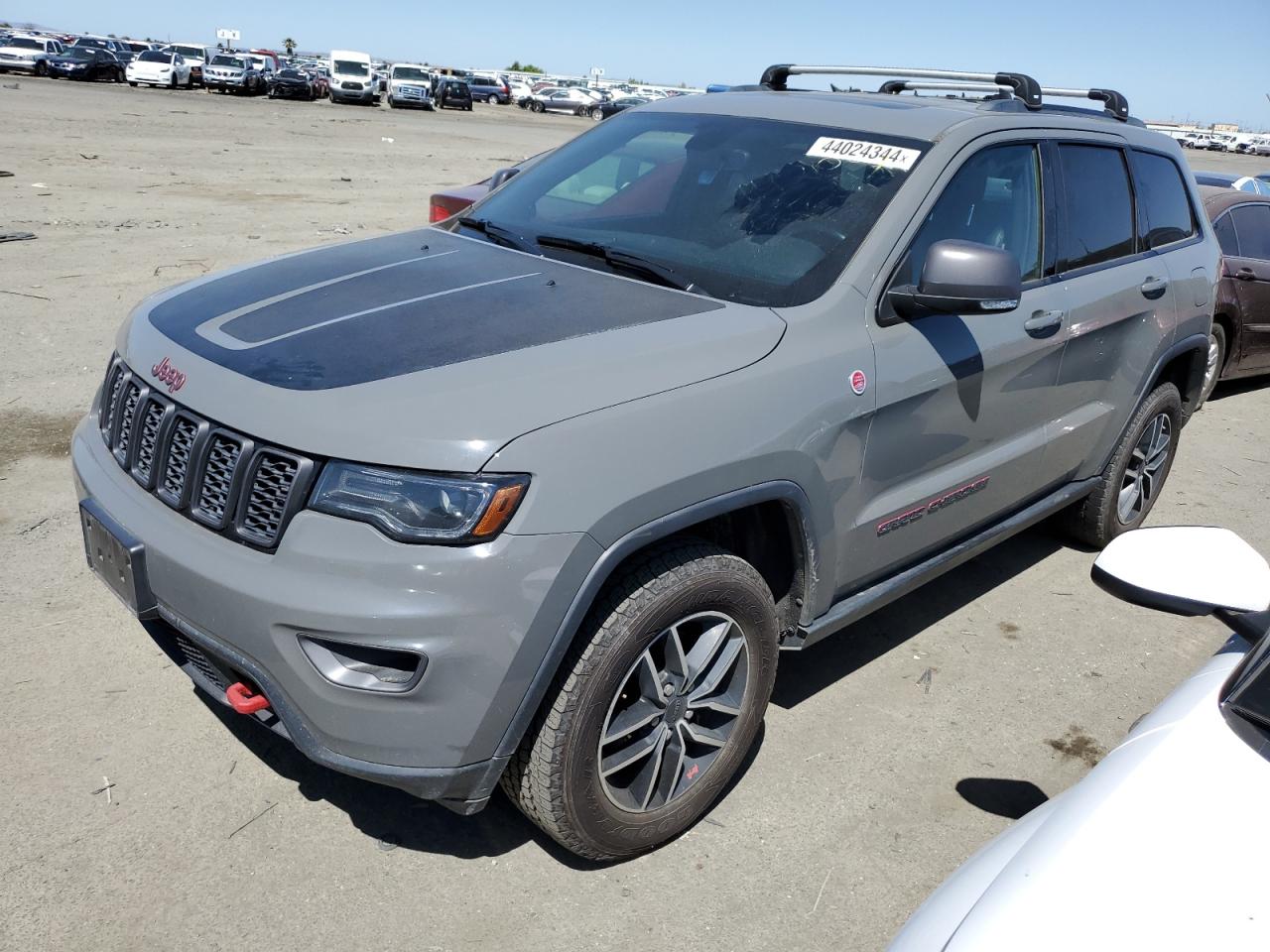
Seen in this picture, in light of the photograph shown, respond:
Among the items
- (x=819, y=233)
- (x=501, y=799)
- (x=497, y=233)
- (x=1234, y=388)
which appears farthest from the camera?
(x=1234, y=388)

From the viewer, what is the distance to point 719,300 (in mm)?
3080

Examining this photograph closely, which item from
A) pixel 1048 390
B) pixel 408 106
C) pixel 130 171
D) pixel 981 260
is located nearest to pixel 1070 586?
pixel 1048 390

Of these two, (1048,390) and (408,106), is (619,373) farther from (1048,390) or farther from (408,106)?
(408,106)

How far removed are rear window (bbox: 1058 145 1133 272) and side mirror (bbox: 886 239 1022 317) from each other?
3.75ft

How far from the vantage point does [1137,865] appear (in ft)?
5.33

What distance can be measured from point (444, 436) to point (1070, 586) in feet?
11.5

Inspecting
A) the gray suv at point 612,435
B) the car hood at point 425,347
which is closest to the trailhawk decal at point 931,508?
the gray suv at point 612,435

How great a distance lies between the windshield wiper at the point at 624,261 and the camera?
3.22m

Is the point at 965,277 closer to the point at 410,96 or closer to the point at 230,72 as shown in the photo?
the point at 410,96

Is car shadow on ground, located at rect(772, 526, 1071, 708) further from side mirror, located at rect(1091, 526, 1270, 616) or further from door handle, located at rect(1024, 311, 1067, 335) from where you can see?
side mirror, located at rect(1091, 526, 1270, 616)

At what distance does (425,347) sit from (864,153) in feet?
5.41

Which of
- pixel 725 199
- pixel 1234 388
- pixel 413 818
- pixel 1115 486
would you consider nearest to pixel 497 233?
pixel 725 199

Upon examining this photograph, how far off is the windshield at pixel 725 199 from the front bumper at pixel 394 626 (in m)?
1.21

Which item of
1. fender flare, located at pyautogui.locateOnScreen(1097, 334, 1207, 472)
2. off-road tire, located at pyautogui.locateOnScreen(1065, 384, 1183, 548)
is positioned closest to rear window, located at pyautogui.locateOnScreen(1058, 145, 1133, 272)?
fender flare, located at pyautogui.locateOnScreen(1097, 334, 1207, 472)
